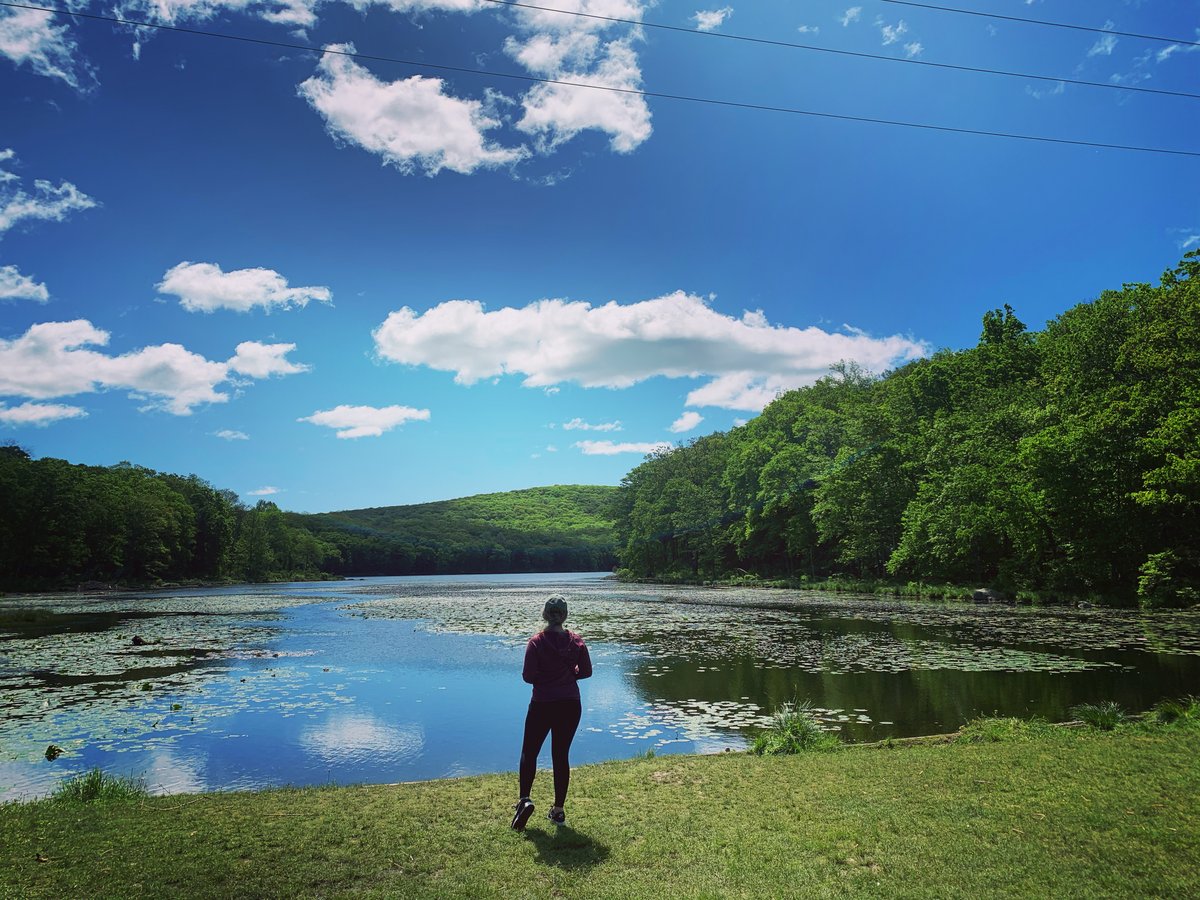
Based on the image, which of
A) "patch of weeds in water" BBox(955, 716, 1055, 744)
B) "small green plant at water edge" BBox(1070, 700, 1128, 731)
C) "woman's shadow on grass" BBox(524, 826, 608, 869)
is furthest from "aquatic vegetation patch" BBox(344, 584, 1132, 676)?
"woman's shadow on grass" BBox(524, 826, 608, 869)

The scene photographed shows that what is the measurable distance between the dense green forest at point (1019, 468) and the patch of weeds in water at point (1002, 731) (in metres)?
21.2

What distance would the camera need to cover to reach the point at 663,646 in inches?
886

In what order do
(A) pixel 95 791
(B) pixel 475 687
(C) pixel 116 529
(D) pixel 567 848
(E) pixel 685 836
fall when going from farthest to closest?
(C) pixel 116 529 < (B) pixel 475 687 < (A) pixel 95 791 < (E) pixel 685 836 < (D) pixel 567 848

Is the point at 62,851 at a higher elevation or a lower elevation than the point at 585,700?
higher

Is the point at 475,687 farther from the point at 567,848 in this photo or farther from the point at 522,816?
the point at 567,848

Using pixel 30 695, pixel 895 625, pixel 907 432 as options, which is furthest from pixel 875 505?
pixel 30 695

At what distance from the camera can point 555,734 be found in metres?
6.32

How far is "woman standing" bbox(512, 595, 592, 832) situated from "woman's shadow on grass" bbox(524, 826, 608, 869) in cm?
29

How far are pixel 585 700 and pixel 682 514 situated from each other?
250 feet

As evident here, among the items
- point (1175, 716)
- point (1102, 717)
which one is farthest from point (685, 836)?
point (1175, 716)

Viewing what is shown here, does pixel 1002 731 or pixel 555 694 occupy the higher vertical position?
pixel 555 694

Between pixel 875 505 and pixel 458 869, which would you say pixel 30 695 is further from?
pixel 875 505

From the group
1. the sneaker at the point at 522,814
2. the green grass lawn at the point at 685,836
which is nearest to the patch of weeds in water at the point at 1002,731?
the green grass lawn at the point at 685,836

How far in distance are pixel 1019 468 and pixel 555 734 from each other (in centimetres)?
4075
